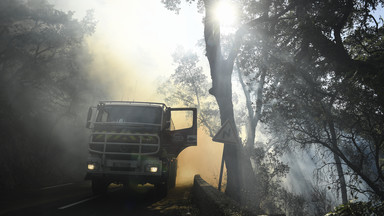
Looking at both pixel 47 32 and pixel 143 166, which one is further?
pixel 47 32

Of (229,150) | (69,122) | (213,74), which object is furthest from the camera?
(69,122)

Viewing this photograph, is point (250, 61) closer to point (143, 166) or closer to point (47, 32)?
point (143, 166)

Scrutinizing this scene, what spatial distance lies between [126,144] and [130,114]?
156cm

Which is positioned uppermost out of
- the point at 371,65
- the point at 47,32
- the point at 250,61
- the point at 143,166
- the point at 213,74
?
the point at 47,32

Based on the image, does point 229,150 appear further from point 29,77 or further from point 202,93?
point 202,93

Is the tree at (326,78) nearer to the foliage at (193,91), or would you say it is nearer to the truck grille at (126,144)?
the truck grille at (126,144)

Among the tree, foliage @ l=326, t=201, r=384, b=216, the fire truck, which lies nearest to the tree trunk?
the tree

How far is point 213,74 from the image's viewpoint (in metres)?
11.6

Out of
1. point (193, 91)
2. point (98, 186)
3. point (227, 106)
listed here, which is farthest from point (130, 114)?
point (193, 91)

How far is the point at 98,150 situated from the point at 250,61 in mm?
8896

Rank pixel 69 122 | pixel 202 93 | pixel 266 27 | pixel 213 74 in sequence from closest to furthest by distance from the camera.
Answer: pixel 213 74 < pixel 266 27 < pixel 69 122 < pixel 202 93

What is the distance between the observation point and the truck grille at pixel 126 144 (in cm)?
722

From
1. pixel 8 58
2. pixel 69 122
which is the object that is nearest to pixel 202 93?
pixel 69 122

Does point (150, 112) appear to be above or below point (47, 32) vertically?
below
